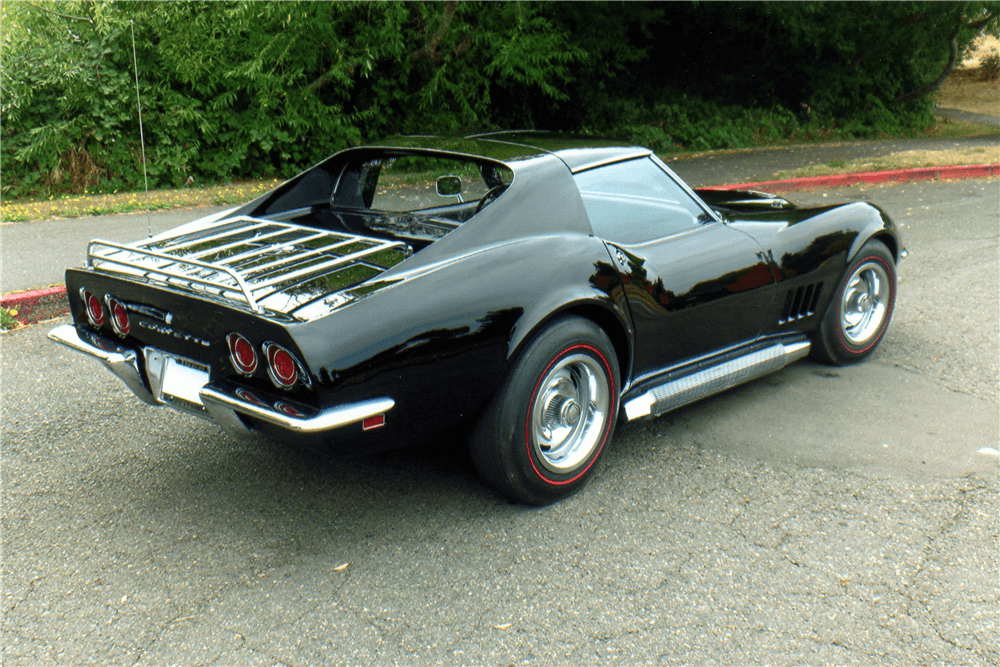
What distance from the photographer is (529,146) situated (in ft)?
11.9

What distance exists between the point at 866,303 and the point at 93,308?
3.87 m

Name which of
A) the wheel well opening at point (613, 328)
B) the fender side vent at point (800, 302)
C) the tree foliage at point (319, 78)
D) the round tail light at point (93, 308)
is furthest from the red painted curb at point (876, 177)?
the round tail light at point (93, 308)

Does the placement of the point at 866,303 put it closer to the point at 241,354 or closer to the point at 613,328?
the point at 613,328

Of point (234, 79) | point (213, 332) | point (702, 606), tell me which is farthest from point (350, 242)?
point (234, 79)

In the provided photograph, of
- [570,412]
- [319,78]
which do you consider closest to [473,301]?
[570,412]

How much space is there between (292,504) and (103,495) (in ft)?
2.48

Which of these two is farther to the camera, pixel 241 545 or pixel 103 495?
pixel 103 495

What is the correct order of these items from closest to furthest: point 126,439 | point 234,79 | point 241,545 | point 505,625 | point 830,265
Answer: point 505,625 → point 241,545 → point 126,439 → point 830,265 → point 234,79

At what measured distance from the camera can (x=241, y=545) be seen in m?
2.95

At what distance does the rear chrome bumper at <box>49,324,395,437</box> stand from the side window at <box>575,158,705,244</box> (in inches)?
52.2

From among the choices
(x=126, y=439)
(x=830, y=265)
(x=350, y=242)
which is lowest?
(x=126, y=439)

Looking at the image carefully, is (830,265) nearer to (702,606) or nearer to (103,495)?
(702,606)

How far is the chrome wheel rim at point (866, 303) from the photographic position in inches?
180

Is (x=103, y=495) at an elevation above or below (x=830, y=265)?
below
